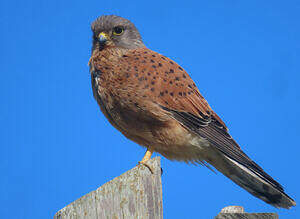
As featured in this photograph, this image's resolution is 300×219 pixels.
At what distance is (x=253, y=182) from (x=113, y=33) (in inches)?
83.5

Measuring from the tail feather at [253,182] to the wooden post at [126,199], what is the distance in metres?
1.34

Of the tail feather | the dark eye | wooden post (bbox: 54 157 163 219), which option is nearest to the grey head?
the dark eye

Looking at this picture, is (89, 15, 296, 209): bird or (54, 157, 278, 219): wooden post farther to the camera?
(89, 15, 296, 209): bird

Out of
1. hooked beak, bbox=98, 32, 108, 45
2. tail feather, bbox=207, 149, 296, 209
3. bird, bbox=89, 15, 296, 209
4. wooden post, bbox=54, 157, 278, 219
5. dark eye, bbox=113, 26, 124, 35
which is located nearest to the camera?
wooden post, bbox=54, 157, 278, 219

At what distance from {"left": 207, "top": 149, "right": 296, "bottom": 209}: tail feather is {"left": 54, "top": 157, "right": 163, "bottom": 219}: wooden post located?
1337 mm

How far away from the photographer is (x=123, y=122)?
3.22 m

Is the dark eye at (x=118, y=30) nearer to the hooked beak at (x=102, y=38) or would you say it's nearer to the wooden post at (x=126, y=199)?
the hooked beak at (x=102, y=38)

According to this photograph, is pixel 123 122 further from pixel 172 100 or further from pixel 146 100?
pixel 172 100

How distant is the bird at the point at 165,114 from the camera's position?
3137 millimetres

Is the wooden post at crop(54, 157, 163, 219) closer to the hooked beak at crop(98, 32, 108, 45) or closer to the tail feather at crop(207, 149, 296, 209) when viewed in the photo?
the tail feather at crop(207, 149, 296, 209)

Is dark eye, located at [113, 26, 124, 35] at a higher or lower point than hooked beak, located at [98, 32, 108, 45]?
higher

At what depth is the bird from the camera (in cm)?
314

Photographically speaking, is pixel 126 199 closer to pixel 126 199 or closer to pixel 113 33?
pixel 126 199

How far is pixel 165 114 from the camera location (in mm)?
3209
